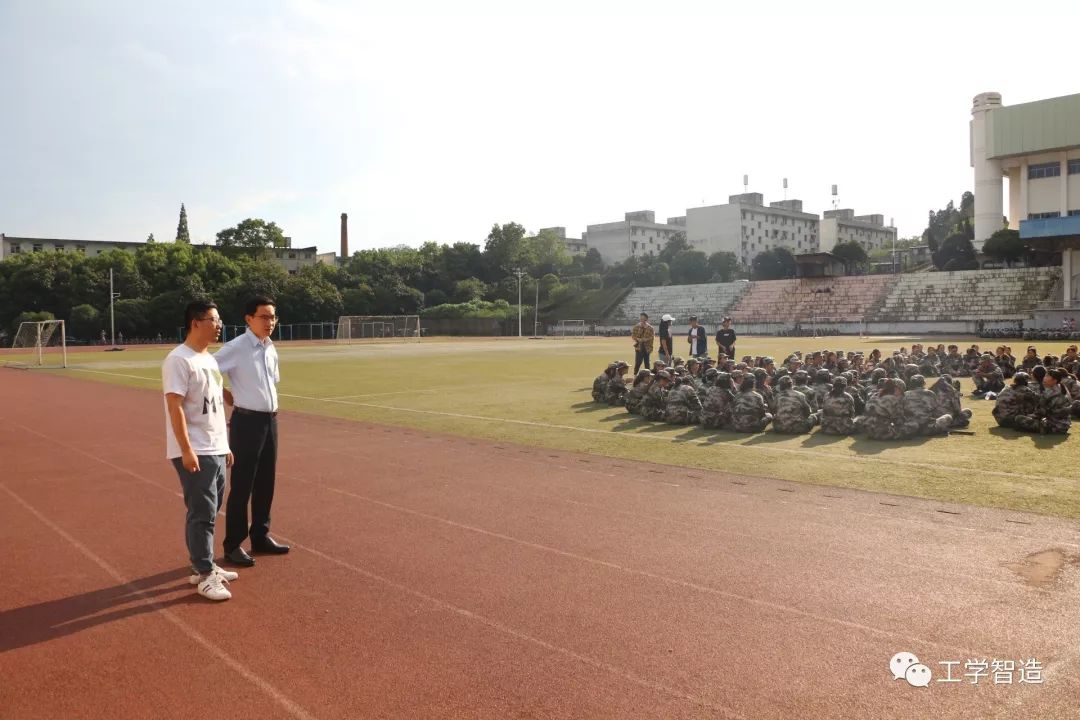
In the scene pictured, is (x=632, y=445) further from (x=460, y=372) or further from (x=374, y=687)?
(x=460, y=372)

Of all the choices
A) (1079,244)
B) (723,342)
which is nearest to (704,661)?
(723,342)

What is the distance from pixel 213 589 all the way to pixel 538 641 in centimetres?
Answer: 250

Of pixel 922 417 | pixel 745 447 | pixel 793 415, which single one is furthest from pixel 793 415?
pixel 922 417

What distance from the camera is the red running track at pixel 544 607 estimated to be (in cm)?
406

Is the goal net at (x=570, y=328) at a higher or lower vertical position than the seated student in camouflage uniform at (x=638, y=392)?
higher

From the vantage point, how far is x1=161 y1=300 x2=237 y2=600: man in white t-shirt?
534 centimetres

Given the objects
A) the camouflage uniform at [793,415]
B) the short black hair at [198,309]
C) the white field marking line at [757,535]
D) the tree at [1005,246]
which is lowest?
the white field marking line at [757,535]

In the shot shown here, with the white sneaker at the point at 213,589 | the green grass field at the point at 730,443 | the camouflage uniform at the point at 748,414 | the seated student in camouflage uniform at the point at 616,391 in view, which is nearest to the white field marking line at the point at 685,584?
the white sneaker at the point at 213,589

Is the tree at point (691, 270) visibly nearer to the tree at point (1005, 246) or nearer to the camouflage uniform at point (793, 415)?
the tree at point (1005, 246)

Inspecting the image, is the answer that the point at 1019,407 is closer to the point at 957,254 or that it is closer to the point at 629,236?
the point at 957,254

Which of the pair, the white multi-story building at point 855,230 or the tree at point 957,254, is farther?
the white multi-story building at point 855,230

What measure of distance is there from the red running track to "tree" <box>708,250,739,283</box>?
8844 cm

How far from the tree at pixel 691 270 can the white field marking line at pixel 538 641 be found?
91085mm

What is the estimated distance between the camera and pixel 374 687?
4.17 m
